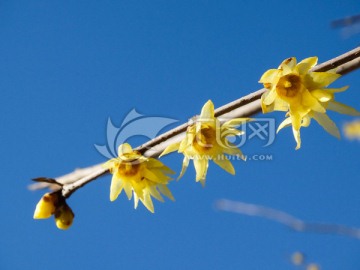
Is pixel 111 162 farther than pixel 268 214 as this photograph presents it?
No

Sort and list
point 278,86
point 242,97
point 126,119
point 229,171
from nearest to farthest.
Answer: point 242,97
point 278,86
point 229,171
point 126,119

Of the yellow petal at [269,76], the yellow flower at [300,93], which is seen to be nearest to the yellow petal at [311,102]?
the yellow flower at [300,93]

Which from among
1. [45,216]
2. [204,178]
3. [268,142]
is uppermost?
[268,142]

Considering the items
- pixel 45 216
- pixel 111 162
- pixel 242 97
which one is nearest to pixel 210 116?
pixel 242 97

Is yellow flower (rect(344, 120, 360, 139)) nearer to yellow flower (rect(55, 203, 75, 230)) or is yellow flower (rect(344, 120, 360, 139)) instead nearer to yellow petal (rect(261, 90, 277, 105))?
yellow petal (rect(261, 90, 277, 105))

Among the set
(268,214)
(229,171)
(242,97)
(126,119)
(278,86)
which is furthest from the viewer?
(268,214)

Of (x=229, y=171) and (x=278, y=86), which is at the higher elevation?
(x=278, y=86)

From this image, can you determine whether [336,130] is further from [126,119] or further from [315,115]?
[126,119]
